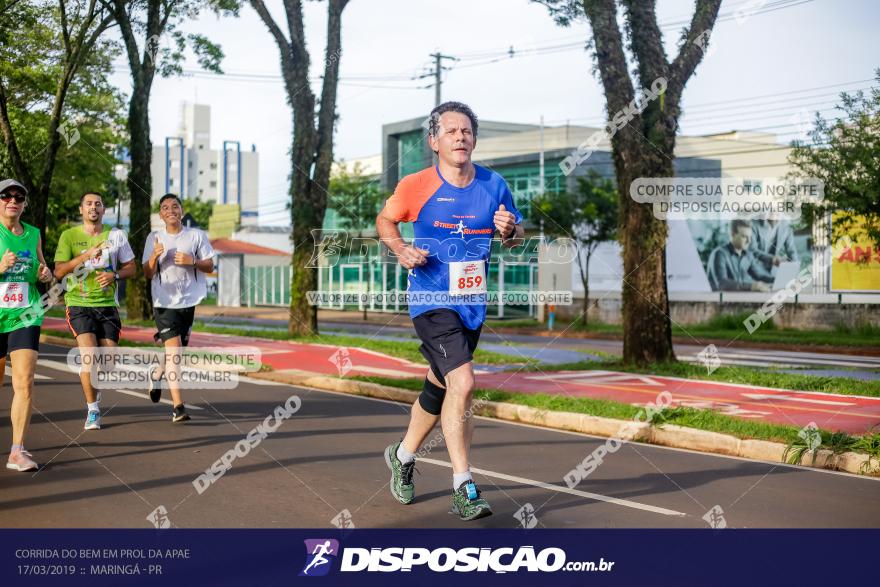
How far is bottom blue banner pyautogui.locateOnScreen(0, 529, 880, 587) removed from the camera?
416 centimetres

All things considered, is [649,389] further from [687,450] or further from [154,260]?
[154,260]

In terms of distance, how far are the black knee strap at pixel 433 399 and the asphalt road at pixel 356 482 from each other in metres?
0.58

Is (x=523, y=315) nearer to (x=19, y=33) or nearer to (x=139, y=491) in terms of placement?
(x=19, y=33)

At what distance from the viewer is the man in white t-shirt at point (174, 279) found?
29.2ft

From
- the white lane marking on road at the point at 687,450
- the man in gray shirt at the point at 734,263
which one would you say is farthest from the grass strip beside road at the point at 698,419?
the man in gray shirt at the point at 734,263

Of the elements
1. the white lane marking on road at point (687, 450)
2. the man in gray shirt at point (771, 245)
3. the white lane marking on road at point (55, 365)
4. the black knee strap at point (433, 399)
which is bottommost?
the white lane marking on road at point (687, 450)

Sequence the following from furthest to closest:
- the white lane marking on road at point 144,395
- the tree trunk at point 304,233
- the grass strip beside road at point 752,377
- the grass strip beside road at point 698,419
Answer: the tree trunk at point 304,233 < the grass strip beside road at point 752,377 < the white lane marking on road at point 144,395 < the grass strip beside road at point 698,419

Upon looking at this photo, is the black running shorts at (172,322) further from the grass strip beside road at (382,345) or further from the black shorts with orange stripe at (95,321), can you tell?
the grass strip beside road at (382,345)

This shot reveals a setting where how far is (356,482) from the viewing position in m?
6.22

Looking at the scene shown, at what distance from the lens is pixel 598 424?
29.9 ft

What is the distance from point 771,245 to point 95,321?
1547 inches

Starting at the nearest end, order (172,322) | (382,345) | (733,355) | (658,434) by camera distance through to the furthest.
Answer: (658,434) → (172,322) → (382,345) → (733,355)

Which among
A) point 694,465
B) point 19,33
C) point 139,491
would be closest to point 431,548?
point 139,491

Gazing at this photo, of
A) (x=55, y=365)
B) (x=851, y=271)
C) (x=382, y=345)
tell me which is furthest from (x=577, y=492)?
(x=851, y=271)
